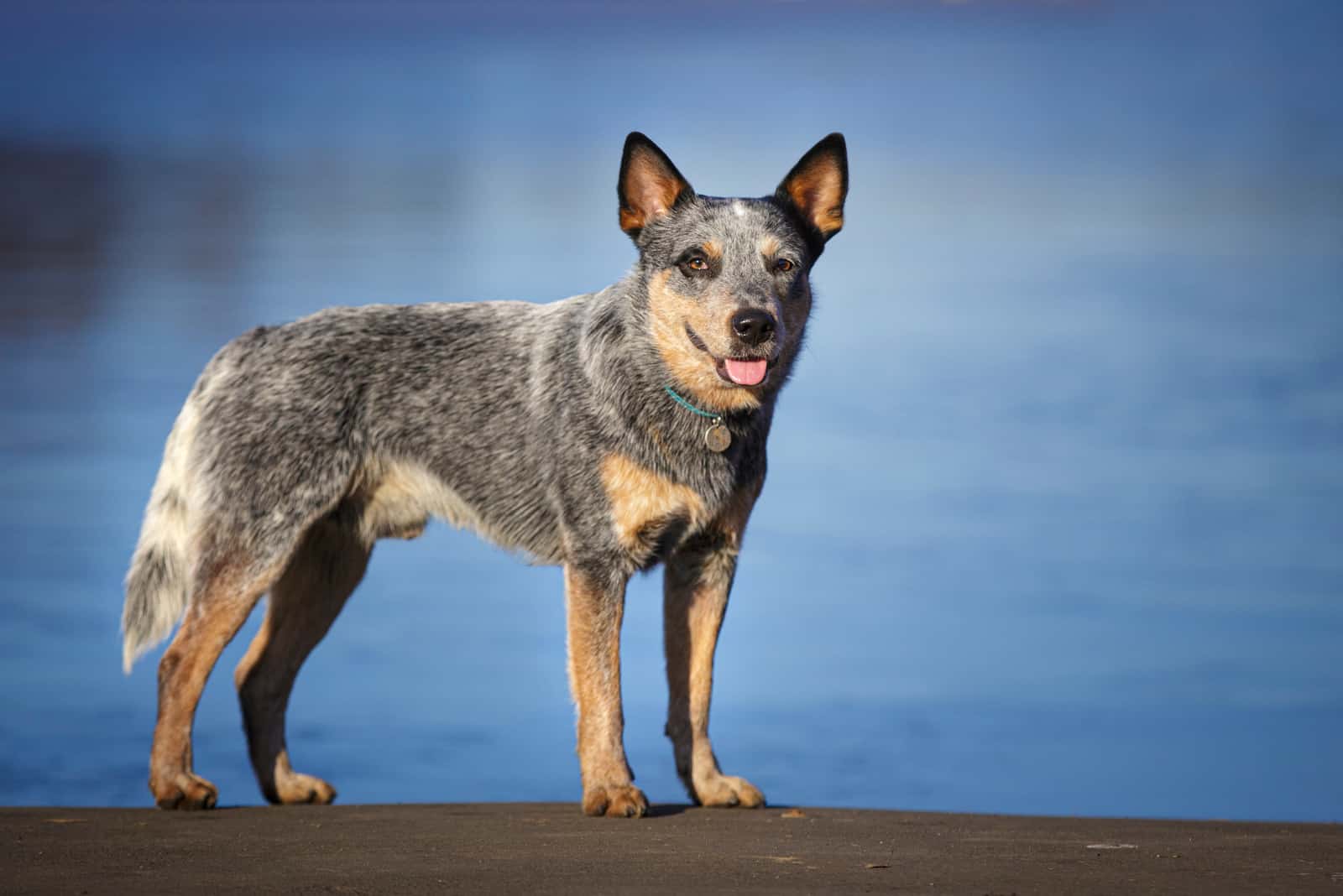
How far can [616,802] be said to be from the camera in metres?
5.62

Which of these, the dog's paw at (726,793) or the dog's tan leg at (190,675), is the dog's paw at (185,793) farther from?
the dog's paw at (726,793)

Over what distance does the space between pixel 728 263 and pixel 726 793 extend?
6.66 feet

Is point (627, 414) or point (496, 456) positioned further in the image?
point (496, 456)

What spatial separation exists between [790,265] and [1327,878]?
9.27 ft

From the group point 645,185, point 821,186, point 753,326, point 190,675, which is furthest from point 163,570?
point 821,186

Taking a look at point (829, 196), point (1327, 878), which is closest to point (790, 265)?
point (829, 196)

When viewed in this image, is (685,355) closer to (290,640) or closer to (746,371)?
(746,371)

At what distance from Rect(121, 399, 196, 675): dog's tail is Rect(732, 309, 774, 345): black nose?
256 cm

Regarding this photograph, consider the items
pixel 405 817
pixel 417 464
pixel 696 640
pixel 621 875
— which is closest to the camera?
pixel 621 875

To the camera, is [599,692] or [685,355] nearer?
[599,692]

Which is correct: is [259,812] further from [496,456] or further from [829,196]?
[829,196]

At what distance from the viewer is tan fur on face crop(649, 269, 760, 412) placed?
5.95m

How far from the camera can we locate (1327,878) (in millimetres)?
4379

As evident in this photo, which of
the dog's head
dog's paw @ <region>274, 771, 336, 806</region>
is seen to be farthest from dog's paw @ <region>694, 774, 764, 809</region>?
dog's paw @ <region>274, 771, 336, 806</region>
